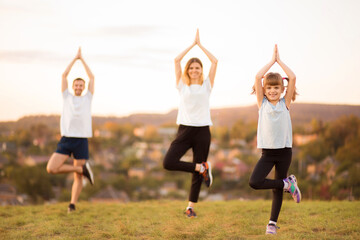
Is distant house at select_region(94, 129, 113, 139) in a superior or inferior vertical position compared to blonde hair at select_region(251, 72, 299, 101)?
inferior

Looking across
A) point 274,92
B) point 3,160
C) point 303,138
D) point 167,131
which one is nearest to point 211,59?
point 274,92

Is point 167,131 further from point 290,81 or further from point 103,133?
point 290,81

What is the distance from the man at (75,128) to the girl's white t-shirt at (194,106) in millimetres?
1629

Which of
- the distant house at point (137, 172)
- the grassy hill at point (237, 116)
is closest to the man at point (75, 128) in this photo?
the grassy hill at point (237, 116)

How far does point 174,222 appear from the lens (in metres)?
5.33

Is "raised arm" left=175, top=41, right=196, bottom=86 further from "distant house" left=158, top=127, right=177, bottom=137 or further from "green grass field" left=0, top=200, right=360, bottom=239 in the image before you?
"distant house" left=158, top=127, right=177, bottom=137

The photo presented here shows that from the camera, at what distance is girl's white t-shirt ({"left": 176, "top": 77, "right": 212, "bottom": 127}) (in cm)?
529

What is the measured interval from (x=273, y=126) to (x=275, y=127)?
3 cm

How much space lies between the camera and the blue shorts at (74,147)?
238 inches

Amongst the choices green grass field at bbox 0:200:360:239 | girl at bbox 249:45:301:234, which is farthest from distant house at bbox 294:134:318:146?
girl at bbox 249:45:301:234

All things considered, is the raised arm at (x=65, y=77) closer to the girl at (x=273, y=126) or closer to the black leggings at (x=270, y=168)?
the girl at (x=273, y=126)

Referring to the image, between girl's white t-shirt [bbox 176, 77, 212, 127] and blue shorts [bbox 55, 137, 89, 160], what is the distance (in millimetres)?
1767

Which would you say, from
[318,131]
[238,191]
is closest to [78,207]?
[318,131]

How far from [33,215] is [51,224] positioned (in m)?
0.98
